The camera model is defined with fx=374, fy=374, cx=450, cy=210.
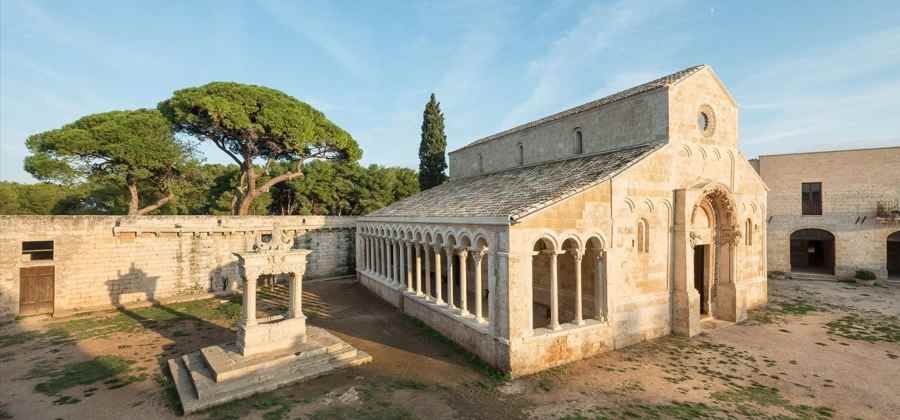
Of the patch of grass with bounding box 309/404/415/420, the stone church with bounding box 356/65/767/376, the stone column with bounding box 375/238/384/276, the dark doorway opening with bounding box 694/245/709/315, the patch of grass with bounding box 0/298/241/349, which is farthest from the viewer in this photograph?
the stone column with bounding box 375/238/384/276

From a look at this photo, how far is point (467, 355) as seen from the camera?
12.7 meters

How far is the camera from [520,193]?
553 inches

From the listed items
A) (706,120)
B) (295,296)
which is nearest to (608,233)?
(706,120)

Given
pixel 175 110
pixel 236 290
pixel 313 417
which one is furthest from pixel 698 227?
pixel 175 110

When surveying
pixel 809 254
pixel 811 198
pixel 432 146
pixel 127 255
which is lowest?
pixel 809 254

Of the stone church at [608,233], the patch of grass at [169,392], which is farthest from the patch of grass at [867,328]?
the patch of grass at [169,392]

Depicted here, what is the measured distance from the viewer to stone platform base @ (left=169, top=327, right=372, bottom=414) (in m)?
9.88

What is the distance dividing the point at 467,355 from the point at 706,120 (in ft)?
46.1

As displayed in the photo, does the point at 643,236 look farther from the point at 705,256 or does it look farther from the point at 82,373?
the point at 82,373

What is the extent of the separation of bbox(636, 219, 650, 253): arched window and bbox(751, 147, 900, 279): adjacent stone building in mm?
19924

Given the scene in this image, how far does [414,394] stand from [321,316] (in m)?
9.22

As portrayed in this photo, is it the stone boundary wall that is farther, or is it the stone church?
the stone boundary wall

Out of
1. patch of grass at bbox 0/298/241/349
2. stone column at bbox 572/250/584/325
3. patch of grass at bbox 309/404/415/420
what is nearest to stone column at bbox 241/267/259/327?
patch of grass at bbox 309/404/415/420

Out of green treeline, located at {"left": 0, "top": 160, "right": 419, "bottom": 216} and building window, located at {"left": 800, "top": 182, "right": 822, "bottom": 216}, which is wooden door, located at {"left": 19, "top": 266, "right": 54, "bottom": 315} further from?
building window, located at {"left": 800, "top": 182, "right": 822, "bottom": 216}
